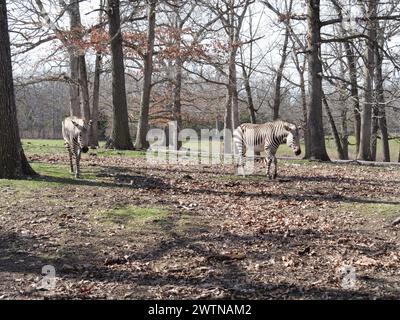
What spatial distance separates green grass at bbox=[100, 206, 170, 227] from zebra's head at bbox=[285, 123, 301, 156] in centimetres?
563

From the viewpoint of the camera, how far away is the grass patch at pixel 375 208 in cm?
905

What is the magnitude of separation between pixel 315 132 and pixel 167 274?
1513cm

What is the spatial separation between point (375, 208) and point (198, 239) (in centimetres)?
413

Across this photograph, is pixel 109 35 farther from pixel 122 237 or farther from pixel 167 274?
pixel 167 274

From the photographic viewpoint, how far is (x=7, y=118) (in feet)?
38.2

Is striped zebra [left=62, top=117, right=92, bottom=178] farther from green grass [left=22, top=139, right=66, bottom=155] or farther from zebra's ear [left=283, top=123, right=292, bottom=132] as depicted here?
green grass [left=22, top=139, right=66, bottom=155]

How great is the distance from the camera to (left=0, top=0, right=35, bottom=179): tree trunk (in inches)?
452

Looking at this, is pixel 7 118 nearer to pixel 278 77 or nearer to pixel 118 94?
pixel 118 94

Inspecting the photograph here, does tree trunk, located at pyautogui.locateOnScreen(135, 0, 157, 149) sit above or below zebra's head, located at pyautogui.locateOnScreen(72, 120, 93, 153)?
above

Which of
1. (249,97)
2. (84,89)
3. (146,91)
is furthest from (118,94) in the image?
(249,97)

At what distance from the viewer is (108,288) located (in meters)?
5.63

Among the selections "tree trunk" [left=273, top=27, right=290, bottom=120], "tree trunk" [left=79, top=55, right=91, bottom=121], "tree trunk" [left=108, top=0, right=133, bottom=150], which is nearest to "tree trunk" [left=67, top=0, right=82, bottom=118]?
"tree trunk" [left=79, top=55, right=91, bottom=121]

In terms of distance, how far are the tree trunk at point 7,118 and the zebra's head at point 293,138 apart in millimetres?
7609
